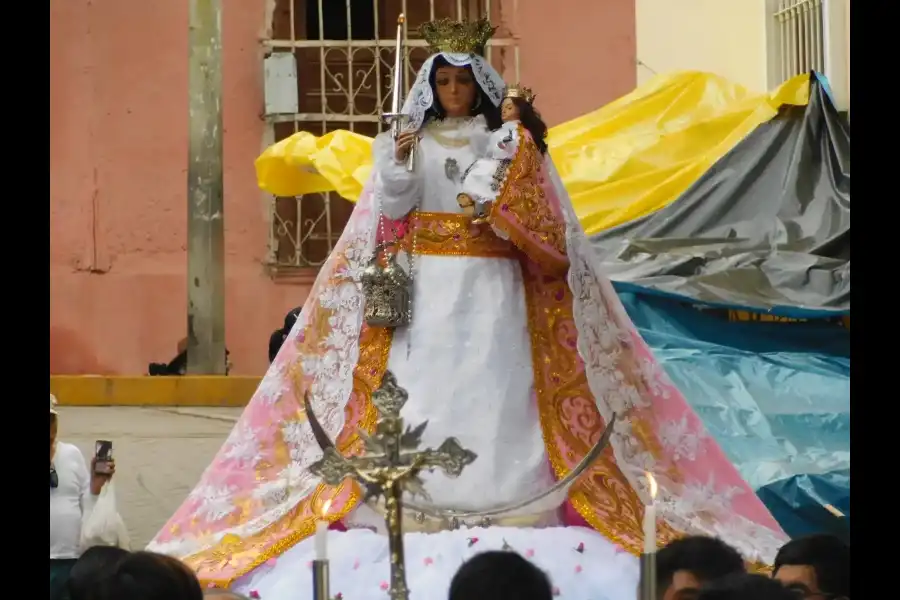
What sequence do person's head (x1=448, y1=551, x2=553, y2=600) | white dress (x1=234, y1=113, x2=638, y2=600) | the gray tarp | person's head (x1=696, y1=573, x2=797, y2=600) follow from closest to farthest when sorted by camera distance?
person's head (x1=448, y1=551, x2=553, y2=600)
person's head (x1=696, y1=573, x2=797, y2=600)
white dress (x1=234, y1=113, x2=638, y2=600)
the gray tarp

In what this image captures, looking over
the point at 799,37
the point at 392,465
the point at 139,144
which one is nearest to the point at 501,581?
the point at 392,465

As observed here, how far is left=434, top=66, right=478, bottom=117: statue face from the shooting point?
491 centimetres

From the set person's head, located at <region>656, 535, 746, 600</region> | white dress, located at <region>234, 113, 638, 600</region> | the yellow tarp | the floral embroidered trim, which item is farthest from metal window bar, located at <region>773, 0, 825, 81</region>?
person's head, located at <region>656, 535, 746, 600</region>

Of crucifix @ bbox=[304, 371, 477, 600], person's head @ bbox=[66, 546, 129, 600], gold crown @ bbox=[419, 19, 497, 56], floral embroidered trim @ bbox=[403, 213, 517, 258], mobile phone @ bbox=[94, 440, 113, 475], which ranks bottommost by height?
person's head @ bbox=[66, 546, 129, 600]

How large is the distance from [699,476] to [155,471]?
1667 millimetres

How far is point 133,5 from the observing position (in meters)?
6.95

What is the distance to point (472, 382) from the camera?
4.71m

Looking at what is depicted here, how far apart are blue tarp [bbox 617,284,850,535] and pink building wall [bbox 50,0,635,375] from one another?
50.8 inches

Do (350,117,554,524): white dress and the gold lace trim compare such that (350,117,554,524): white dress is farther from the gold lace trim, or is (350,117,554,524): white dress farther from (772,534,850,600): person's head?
(772,534,850,600): person's head

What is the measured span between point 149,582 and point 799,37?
455 centimetres

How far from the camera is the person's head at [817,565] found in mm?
3557

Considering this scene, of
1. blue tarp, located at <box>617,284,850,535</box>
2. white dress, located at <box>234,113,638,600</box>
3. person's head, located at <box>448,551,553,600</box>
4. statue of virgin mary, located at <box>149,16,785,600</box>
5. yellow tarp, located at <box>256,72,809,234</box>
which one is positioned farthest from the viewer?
yellow tarp, located at <box>256,72,809,234</box>

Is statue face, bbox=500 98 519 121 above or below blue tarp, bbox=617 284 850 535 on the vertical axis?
above
